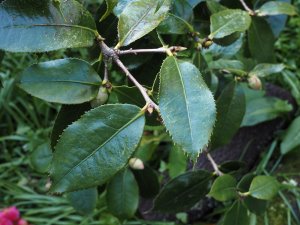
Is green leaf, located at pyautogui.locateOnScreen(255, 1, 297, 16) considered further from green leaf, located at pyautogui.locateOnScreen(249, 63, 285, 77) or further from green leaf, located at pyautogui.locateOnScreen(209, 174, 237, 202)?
green leaf, located at pyautogui.locateOnScreen(209, 174, 237, 202)

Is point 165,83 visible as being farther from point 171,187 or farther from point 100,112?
point 171,187

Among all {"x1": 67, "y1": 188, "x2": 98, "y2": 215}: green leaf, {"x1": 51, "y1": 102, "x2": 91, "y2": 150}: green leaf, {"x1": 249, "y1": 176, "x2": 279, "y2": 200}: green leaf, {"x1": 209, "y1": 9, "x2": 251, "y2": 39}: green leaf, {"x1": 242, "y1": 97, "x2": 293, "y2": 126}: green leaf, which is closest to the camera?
{"x1": 51, "y1": 102, "x2": 91, "y2": 150}: green leaf

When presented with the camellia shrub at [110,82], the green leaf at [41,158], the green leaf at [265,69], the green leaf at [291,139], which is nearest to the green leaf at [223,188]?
the camellia shrub at [110,82]

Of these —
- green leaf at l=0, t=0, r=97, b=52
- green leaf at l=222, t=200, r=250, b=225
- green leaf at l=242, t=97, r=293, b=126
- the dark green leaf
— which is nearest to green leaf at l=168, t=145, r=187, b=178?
green leaf at l=242, t=97, r=293, b=126

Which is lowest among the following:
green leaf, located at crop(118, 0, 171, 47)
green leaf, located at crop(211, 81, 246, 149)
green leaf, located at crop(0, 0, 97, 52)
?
green leaf, located at crop(211, 81, 246, 149)

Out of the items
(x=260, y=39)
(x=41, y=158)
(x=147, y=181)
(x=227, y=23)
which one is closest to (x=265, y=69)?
(x=260, y=39)

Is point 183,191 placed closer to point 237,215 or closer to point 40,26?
point 237,215

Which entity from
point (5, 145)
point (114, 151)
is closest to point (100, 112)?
point (114, 151)
